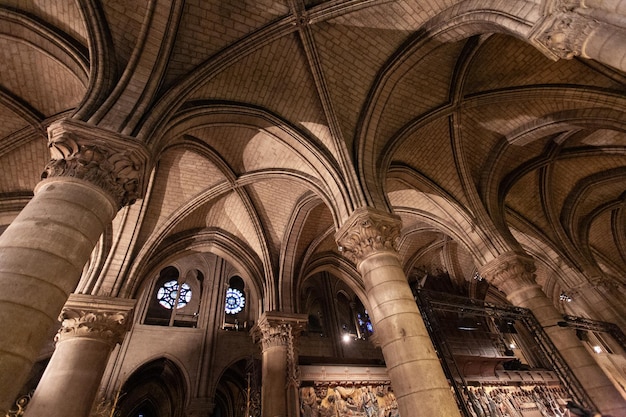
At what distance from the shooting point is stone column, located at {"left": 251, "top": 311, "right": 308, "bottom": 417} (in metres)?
7.32

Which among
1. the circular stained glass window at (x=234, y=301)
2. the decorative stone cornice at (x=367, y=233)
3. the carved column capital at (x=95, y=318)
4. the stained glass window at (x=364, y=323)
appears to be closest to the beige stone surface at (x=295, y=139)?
the decorative stone cornice at (x=367, y=233)

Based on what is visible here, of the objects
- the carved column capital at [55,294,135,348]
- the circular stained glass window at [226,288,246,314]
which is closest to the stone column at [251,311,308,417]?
the carved column capital at [55,294,135,348]

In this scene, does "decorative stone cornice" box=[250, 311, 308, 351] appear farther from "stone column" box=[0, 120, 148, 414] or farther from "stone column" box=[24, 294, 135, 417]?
"stone column" box=[0, 120, 148, 414]

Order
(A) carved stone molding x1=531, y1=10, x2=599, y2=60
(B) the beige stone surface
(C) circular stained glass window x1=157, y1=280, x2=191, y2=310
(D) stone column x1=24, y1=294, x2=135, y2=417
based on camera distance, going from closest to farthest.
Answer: (A) carved stone molding x1=531, y1=10, x2=599, y2=60
(B) the beige stone surface
(D) stone column x1=24, y1=294, x2=135, y2=417
(C) circular stained glass window x1=157, y1=280, x2=191, y2=310

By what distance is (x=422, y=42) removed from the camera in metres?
6.28

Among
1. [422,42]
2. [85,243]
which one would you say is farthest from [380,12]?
[85,243]

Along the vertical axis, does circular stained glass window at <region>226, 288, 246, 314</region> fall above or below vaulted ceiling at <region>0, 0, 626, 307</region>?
above

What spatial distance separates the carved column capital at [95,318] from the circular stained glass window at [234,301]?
27.4 feet

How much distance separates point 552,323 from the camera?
6.87m

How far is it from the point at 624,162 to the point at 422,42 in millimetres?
8492

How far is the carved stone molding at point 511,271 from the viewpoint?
24.8 ft

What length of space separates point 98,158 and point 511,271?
8548mm

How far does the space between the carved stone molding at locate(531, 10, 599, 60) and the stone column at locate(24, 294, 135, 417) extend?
30.2 feet

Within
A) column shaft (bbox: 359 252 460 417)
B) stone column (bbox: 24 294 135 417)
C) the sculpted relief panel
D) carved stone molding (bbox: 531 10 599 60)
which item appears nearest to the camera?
carved stone molding (bbox: 531 10 599 60)
